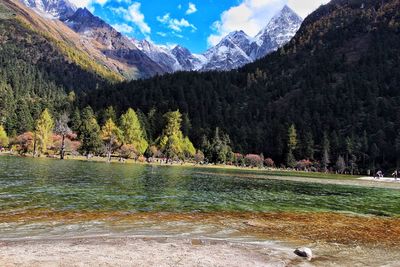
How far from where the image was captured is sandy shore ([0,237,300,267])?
17.7 m

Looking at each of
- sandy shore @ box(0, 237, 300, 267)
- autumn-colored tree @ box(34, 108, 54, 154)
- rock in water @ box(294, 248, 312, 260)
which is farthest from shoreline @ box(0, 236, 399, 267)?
autumn-colored tree @ box(34, 108, 54, 154)

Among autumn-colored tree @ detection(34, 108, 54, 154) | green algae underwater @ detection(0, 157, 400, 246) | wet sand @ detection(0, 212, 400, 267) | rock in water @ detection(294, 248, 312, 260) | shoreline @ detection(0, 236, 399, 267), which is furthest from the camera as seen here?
autumn-colored tree @ detection(34, 108, 54, 154)

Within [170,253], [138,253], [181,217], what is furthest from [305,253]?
[181,217]

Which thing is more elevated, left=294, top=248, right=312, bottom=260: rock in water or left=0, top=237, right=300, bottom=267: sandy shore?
left=294, top=248, right=312, bottom=260: rock in water

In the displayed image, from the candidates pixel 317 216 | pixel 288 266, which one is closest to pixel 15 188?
pixel 317 216

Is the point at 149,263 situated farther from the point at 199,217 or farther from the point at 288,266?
the point at 199,217

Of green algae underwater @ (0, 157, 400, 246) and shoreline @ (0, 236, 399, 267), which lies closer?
shoreline @ (0, 236, 399, 267)

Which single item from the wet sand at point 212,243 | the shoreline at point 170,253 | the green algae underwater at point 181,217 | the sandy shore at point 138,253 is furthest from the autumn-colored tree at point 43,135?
the sandy shore at point 138,253

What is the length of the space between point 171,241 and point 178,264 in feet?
18.6

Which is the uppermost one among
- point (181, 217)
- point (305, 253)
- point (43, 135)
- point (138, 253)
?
point (43, 135)

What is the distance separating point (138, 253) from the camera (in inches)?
781

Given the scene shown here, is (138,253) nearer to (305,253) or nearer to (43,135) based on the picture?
(305,253)

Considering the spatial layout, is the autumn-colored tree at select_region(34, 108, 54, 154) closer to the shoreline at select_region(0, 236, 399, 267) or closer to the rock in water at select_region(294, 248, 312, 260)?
the shoreline at select_region(0, 236, 399, 267)

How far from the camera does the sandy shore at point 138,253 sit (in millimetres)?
17719
